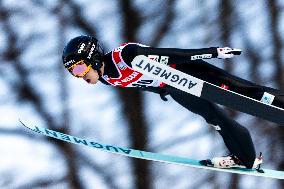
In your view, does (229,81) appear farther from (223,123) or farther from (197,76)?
(223,123)


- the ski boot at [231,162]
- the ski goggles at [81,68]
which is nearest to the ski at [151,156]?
the ski boot at [231,162]

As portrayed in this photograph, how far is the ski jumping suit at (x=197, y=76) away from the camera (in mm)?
4832

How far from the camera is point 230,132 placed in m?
5.46

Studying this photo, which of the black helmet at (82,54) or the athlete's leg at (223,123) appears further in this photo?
the athlete's leg at (223,123)

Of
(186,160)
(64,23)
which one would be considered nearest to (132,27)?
(64,23)

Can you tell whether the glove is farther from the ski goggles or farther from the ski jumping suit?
the ski goggles

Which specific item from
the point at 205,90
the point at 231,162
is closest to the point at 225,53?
the point at 205,90

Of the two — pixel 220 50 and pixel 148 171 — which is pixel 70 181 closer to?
pixel 148 171

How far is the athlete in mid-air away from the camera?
4.83m

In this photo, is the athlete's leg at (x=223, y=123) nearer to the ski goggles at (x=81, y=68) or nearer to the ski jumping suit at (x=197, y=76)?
the ski jumping suit at (x=197, y=76)

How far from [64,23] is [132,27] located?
4.93 ft

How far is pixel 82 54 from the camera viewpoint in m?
5.05

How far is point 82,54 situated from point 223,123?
1516 millimetres

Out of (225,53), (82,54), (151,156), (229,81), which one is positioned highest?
(225,53)
